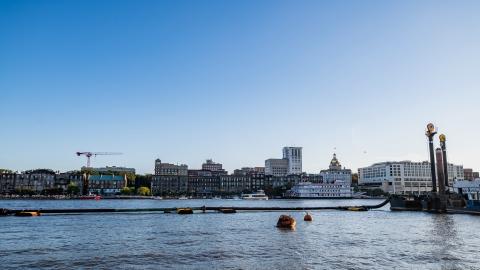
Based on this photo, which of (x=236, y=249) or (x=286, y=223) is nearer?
(x=236, y=249)

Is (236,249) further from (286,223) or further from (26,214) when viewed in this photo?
Result: (26,214)

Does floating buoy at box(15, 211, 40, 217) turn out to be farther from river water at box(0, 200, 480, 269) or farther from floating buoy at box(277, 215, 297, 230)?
floating buoy at box(277, 215, 297, 230)

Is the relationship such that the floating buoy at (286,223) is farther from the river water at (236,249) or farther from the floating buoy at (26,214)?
the floating buoy at (26,214)

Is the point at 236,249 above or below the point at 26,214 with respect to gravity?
below

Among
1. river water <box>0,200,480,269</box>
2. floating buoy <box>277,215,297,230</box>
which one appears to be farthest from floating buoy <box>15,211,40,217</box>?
floating buoy <box>277,215,297,230</box>

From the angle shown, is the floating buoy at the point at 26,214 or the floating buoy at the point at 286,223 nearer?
the floating buoy at the point at 286,223

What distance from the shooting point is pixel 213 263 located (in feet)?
108

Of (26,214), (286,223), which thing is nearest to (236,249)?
(286,223)

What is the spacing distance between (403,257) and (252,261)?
13.7 meters

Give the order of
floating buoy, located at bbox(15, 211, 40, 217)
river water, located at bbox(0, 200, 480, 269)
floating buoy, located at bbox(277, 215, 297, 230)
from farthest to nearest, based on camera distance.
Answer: floating buoy, located at bbox(15, 211, 40, 217)
floating buoy, located at bbox(277, 215, 297, 230)
river water, located at bbox(0, 200, 480, 269)

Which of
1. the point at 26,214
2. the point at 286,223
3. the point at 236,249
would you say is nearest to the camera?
the point at 236,249

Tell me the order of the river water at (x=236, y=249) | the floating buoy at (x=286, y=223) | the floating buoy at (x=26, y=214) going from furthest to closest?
1. the floating buoy at (x=26, y=214)
2. the floating buoy at (x=286, y=223)
3. the river water at (x=236, y=249)

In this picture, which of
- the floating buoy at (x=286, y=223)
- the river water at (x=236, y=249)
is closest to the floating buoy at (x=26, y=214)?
the river water at (x=236, y=249)

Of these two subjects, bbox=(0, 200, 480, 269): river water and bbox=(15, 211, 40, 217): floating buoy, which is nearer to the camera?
bbox=(0, 200, 480, 269): river water
